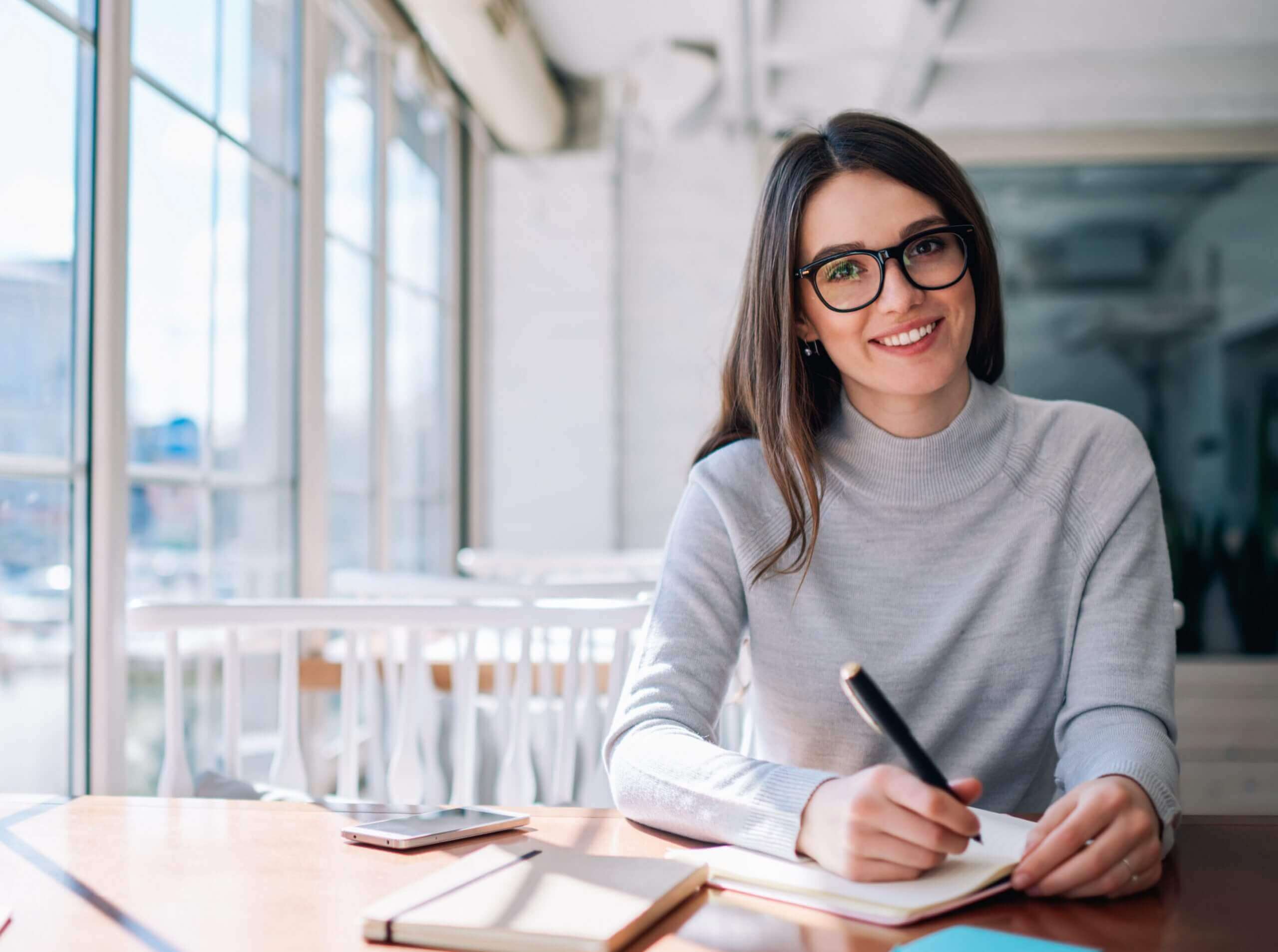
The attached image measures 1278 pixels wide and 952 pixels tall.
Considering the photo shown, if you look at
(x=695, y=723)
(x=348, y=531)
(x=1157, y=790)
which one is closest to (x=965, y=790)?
(x=1157, y=790)

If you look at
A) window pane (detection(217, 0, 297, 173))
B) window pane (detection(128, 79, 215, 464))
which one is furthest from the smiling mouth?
window pane (detection(217, 0, 297, 173))

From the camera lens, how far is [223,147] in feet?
9.61

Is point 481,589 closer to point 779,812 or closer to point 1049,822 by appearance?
point 779,812

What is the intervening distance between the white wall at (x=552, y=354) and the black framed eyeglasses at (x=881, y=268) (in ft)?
13.0

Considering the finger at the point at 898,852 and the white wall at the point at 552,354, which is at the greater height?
the white wall at the point at 552,354

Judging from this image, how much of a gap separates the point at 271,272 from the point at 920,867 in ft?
9.39

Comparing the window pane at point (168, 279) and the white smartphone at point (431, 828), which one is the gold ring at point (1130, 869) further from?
the window pane at point (168, 279)

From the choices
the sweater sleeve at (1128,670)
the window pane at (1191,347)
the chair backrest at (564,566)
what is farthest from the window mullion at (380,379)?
the sweater sleeve at (1128,670)

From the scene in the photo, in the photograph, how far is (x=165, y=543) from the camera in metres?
2.62

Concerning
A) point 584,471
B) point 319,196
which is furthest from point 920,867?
point 584,471

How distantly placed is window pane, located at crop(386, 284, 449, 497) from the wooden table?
10.3 ft

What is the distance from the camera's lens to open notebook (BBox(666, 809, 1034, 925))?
2.56ft

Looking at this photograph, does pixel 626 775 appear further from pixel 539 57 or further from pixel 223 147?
pixel 539 57

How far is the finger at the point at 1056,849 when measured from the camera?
812 millimetres
